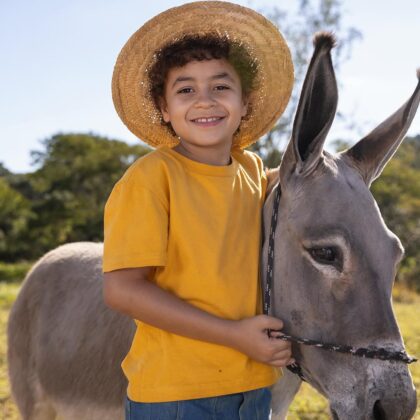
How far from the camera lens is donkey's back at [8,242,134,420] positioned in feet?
11.2

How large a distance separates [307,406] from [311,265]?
3.85m

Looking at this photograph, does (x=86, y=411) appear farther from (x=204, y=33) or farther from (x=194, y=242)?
(x=204, y=33)

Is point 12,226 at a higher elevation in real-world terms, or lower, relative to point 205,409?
higher

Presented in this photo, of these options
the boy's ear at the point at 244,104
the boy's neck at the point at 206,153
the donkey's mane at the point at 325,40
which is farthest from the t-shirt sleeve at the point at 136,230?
the donkey's mane at the point at 325,40

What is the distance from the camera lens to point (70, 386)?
11.9ft

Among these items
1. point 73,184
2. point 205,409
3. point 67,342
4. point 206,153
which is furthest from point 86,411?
point 73,184

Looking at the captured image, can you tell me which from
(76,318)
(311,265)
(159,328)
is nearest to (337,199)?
(311,265)

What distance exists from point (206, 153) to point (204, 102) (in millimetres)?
223

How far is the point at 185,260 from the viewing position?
2201 mm

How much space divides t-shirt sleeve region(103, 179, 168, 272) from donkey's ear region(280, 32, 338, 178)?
20.4 inches

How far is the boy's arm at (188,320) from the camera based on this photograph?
6.88ft

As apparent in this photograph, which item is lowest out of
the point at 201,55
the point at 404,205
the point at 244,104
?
the point at 244,104

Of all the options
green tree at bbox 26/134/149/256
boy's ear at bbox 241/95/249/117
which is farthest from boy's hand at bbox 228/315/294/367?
green tree at bbox 26/134/149/256

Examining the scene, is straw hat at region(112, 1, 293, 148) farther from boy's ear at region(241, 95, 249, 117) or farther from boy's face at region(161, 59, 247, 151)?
boy's face at region(161, 59, 247, 151)
